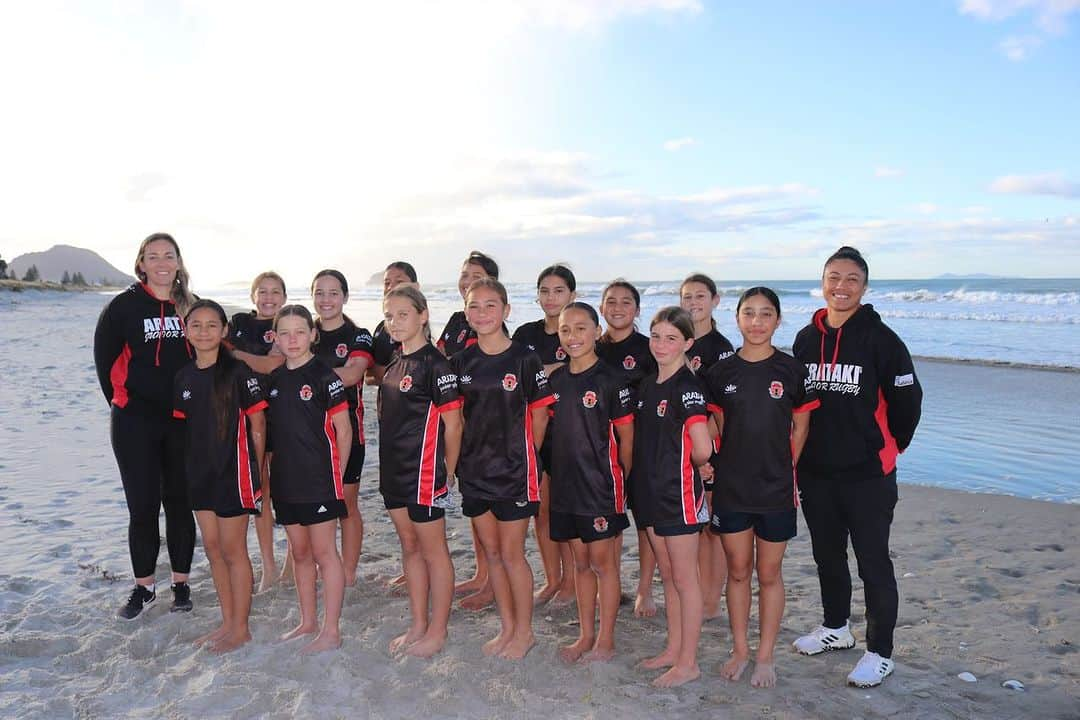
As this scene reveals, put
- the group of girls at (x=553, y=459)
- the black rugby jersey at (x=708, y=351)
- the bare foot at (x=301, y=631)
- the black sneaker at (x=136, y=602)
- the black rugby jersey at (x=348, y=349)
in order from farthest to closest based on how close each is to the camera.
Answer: the black rugby jersey at (x=348, y=349)
the black rugby jersey at (x=708, y=351)
the black sneaker at (x=136, y=602)
the bare foot at (x=301, y=631)
the group of girls at (x=553, y=459)

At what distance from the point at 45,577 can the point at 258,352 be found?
1990 mm

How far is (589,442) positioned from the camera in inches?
151

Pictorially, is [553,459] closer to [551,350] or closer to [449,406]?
[449,406]

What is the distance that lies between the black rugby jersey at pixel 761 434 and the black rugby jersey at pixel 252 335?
305 centimetres

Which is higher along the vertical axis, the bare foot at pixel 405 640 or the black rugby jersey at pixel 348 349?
the black rugby jersey at pixel 348 349

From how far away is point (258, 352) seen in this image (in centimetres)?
492

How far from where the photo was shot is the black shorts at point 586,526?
3.81 metres

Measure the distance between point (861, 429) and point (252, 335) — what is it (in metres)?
3.83

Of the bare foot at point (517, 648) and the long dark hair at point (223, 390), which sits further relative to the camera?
the long dark hair at point (223, 390)

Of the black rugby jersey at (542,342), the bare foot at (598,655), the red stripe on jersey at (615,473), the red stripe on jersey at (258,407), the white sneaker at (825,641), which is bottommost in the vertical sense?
the white sneaker at (825,641)

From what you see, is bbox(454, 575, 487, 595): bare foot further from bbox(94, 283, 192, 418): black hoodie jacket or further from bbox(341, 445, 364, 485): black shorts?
bbox(94, 283, 192, 418): black hoodie jacket

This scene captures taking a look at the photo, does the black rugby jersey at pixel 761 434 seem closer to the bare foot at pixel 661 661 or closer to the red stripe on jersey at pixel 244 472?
the bare foot at pixel 661 661

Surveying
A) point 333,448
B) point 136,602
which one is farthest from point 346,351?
point 136,602

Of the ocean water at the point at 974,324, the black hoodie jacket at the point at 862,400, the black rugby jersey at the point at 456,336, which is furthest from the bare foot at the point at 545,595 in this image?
the ocean water at the point at 974,324
